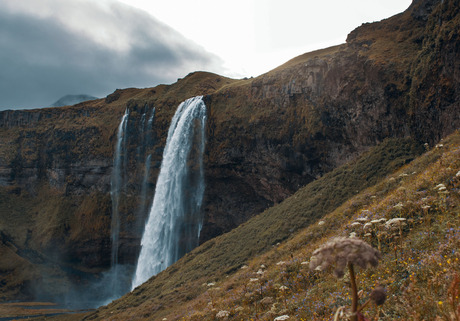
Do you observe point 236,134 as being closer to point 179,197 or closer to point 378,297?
point 179,197

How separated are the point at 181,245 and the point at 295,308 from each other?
41.0 m

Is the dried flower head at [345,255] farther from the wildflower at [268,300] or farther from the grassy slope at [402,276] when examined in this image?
the wildflower at [268,300]

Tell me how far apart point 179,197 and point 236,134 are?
13068 mm

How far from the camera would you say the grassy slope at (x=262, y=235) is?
887 inches

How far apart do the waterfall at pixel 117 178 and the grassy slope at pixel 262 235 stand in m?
29.5

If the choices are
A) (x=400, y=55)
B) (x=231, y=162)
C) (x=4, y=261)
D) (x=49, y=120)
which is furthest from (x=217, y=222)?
(x=49, y=120)

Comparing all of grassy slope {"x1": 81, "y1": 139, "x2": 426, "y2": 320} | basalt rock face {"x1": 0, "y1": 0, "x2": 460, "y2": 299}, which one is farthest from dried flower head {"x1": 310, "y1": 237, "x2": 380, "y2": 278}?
basalt rock face {"x1": 0, "y1": 0, "x2": 460, "y2": 299}

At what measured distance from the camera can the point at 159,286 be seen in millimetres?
28422

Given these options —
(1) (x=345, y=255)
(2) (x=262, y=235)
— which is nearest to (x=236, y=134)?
(2) (x=262, y=235)

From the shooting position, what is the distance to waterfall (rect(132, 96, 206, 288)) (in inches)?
1788

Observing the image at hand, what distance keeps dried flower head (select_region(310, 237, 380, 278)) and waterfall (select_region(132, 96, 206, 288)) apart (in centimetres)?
4421

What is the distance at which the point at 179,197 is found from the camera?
151 feet

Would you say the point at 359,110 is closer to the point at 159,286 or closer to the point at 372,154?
the point at 372,154

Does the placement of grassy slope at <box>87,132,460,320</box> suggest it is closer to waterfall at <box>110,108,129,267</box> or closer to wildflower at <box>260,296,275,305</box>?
wildflower at <box>260,296,275,305</box>
